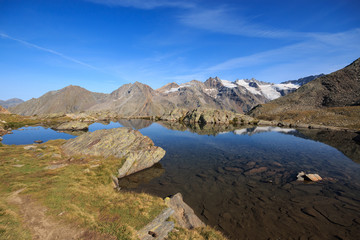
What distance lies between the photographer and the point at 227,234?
16.0 m

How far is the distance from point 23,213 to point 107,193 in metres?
7.72

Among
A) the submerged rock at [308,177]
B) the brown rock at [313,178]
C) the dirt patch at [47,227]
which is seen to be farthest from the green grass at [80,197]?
the brown rock at [313,178]

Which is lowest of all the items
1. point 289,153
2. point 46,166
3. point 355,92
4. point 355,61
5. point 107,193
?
point 289,153

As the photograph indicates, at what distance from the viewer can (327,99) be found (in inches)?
6663

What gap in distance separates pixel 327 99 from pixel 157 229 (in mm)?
228191

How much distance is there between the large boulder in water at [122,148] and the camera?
31867mm

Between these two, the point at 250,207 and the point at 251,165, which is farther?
the point at 251,165

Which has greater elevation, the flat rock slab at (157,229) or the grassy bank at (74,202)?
the grassy bank at (74,202)

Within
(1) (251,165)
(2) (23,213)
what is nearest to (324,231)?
(1) (251,165)

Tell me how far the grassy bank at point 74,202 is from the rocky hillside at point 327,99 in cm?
15432

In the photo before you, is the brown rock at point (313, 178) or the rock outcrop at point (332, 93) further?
the rock outcrop at point (332, 93)

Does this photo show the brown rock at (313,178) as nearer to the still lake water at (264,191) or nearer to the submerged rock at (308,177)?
the submerged rock at (308,177)

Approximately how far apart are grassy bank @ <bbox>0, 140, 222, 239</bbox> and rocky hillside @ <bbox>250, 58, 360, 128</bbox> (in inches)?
6076

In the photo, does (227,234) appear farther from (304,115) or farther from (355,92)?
(355,92)
